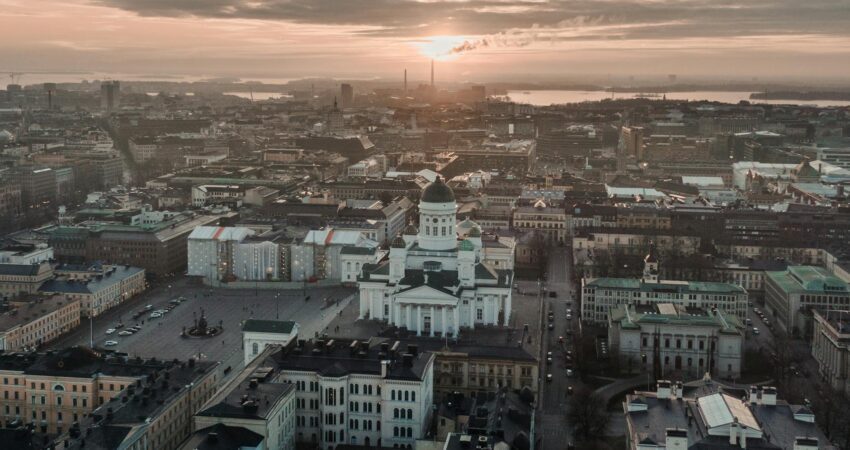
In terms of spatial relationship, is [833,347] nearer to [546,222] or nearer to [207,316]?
[207,316]

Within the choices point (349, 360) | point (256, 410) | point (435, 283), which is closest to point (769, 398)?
point (349, 360)

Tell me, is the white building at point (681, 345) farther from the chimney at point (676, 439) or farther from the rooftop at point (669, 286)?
the chimney at point (676, 439)

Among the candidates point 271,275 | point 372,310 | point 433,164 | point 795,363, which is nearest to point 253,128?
point 433,164

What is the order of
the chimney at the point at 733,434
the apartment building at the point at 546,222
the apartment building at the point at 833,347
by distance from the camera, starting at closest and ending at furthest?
the chimney at the point at 733,434
the apartment building at the point at 833,347
the apartment building at the point at 546,222

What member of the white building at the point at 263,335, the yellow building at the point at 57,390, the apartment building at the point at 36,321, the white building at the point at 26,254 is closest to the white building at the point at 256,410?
the yellow building at the point at 57,390

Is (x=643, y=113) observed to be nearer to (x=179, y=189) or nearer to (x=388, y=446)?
(x=179, y=189)

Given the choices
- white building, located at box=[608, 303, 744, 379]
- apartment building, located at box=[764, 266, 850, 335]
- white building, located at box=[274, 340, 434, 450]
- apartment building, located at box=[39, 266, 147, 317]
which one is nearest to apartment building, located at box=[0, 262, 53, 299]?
apartment building, located at box=[39, 266, 147, 317]
